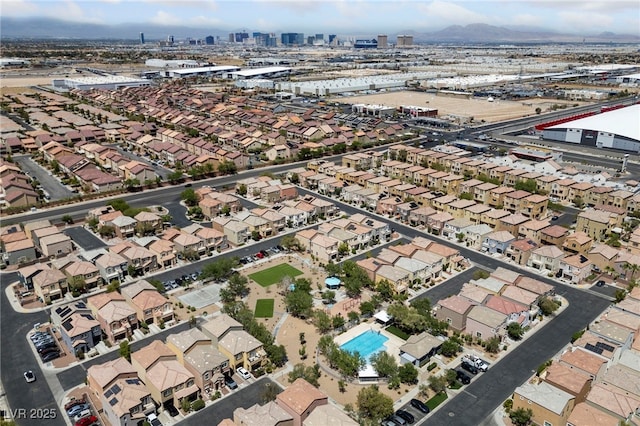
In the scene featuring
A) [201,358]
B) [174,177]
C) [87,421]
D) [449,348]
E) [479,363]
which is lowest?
[87,421]

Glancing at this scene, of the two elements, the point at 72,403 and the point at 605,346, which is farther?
the point at 605,346

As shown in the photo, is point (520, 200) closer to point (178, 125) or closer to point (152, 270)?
point (152, 270)

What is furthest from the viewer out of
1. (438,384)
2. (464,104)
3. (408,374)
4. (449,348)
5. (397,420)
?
(464,104)

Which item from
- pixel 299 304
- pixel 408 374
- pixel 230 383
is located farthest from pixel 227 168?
pixel 408 374

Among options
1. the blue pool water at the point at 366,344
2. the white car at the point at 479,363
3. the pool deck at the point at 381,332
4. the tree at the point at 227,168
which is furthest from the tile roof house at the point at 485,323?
the tree at the point at 227,168

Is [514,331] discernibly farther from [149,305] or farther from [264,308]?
[149,305]
